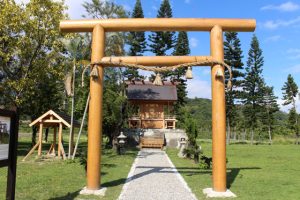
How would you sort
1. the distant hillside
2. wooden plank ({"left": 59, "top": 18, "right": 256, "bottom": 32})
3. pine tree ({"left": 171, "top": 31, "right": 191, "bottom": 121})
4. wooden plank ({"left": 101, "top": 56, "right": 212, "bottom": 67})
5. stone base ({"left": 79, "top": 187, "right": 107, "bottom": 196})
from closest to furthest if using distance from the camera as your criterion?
stone base ({"left": 79, "top": 187, "right": 107, "bottom": 196}), wooden plank ({"left": 59, "top": 18, "right": 256, "bottom": 32}), wooden plank ({"left": 101, "top": 56, "right": 212, "bottom": 67}), pine tree ({"left": 171, "top": 31, "right": 191, "bottom": 121}), the distant hillside

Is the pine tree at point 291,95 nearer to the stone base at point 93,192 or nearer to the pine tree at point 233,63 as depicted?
the pine tree at point 233,63

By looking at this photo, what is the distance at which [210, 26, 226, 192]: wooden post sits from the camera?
7.79 metres

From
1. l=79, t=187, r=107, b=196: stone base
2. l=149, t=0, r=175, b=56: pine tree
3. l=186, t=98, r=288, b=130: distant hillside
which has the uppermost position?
l=149, t=0, r=175, b=56: pine tree

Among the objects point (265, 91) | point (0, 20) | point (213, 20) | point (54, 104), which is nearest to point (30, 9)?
point (0, 20)

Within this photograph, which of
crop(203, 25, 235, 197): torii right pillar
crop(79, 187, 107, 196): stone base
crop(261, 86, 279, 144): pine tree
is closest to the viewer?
crop(79, 187, 107, 196): stone base

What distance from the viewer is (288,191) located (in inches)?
318

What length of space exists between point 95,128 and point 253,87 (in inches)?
1411

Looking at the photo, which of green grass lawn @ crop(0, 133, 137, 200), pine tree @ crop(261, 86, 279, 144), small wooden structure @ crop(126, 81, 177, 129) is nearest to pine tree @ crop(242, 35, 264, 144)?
pine tree @ crop(261, 86, 279, 144)

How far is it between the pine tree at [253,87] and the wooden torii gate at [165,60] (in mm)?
33645

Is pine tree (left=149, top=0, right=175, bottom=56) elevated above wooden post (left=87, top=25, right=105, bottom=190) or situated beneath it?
elevated above

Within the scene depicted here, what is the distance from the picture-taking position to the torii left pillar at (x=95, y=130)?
A: 7.88m

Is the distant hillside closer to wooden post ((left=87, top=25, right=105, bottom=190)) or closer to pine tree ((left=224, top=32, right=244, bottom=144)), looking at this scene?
pine tree ((left=224, top=32, right=244, bottom=144))

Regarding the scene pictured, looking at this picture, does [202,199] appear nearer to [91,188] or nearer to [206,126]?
[91,188]

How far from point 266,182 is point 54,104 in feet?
55.8
